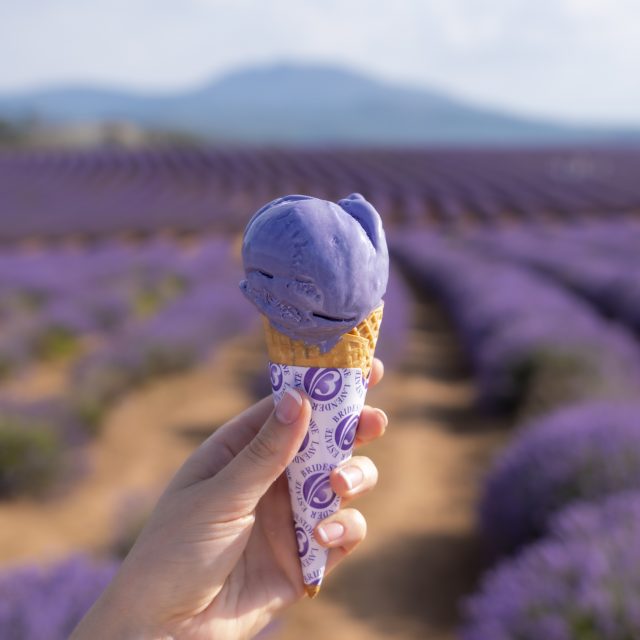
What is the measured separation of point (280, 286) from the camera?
137cm

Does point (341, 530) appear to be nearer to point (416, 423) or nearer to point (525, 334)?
point (416, 423)

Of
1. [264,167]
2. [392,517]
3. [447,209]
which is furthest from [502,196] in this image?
[392,517]

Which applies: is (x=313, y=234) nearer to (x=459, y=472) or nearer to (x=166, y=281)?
(x=459, y=472)

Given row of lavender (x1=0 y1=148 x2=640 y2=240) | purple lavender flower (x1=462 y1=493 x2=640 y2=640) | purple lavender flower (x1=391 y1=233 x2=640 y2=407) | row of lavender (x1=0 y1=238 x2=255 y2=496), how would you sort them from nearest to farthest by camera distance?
purple lavender flower (x1=462 y1=493 x2=640 y2=640) → row of lavender (x1=0 y1=238 x2=255 y2=496) → purple lavender flower (x1=391 y1=233 x2=640 y2=407) → row of lavender (x1=0 y1=148 x2=640 y2=240)

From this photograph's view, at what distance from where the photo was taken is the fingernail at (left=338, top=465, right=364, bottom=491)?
61.5 inches

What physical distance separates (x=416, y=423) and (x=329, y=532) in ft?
11.7

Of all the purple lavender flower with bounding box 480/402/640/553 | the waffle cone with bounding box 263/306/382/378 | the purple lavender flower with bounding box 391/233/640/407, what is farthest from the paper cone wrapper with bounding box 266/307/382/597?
the purple lavender flower with bounding box 391/233/640/407

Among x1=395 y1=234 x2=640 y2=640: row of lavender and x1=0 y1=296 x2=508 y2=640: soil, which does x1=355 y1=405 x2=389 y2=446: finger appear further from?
x1=0 y1=296 x2=508 y2=640: soil

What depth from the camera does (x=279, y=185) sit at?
2094 centimetres

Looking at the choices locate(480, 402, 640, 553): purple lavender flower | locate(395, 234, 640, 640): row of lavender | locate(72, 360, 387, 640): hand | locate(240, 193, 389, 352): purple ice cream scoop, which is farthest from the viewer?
locate(480, 402, 640, 553): purple lavender flower

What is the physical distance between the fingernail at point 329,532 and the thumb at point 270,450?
21cm

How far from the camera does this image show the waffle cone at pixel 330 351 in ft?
4.83

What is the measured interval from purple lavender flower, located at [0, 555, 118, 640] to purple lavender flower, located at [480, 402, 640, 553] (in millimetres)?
1781

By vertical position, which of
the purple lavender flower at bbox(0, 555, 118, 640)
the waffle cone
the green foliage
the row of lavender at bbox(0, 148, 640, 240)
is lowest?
the row of lavender at bbox(0, 148, 640, 240)
